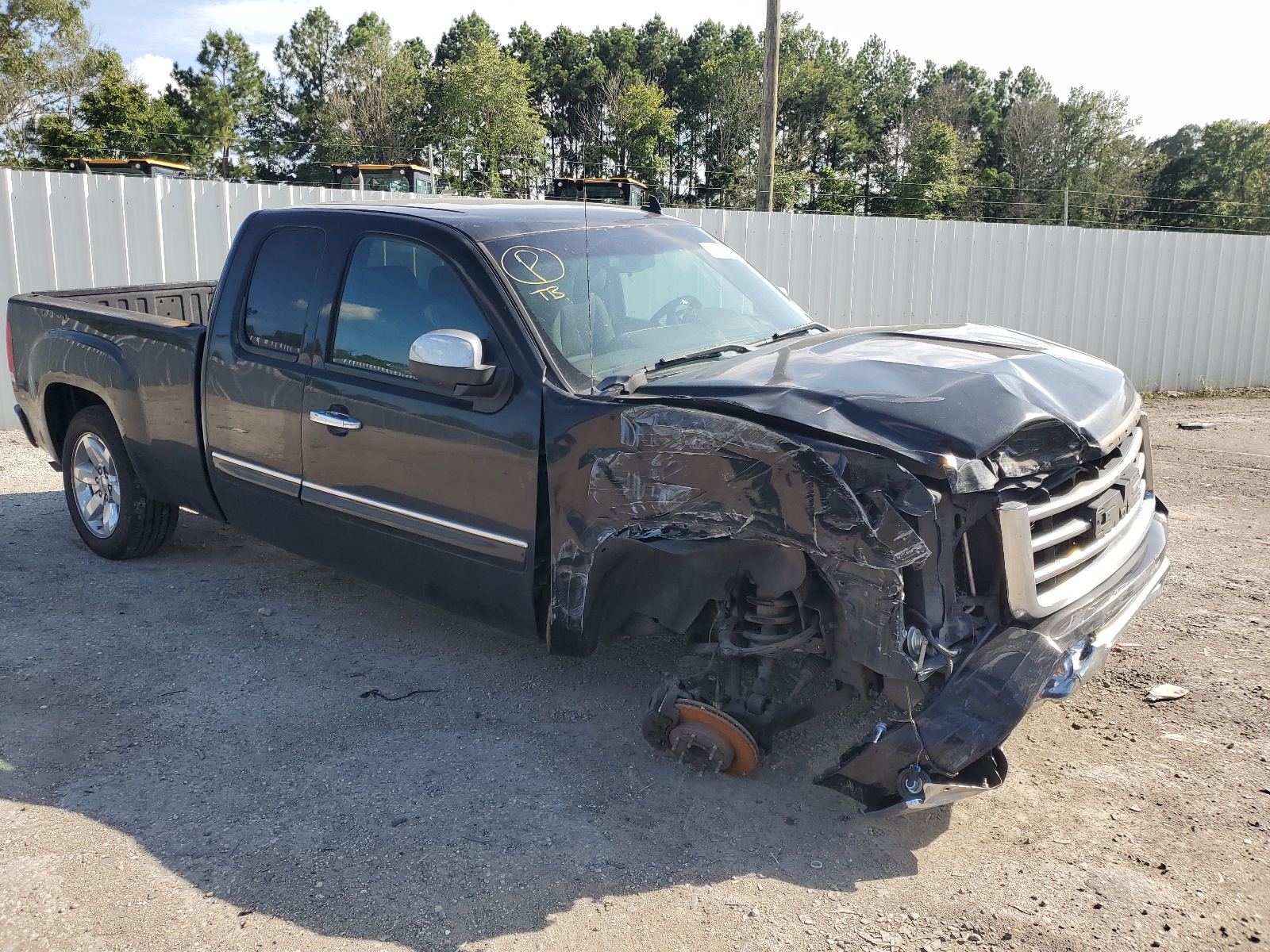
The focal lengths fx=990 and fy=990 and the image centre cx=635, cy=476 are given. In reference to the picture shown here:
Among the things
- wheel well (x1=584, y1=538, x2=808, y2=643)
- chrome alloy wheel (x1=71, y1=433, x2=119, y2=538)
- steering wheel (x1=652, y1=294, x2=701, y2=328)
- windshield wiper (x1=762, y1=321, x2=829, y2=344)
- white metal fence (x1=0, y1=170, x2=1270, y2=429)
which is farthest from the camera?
white metal fence (x1=0, y1=170, x2=1270, y2=429)

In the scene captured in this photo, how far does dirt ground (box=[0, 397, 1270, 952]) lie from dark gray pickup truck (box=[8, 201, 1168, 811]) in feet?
1.03

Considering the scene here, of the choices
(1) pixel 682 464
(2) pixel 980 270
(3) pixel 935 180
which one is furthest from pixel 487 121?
(1) pixel 682 464

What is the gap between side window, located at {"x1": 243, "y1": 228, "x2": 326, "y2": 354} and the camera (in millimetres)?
4352

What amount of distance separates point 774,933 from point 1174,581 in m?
3.86

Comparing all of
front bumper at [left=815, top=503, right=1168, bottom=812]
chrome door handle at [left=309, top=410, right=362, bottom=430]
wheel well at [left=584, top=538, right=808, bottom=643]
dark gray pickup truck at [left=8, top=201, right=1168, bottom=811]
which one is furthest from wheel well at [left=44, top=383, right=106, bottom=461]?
front bumper at [left=815, top=503, right=1168, bottom=812]

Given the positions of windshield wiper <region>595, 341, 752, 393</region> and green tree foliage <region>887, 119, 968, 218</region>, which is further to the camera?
green tree foliage <region>887, 119, 968, 218</region>

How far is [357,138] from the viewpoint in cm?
5306

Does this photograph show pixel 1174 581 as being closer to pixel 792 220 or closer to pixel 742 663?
pixel 742 663

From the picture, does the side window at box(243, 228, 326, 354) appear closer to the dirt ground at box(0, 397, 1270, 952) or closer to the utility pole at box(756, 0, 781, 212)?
the dirt ground at box(0, 397, 1270, 952)

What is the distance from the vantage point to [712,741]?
132 inches

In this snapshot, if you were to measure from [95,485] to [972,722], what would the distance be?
5083mm

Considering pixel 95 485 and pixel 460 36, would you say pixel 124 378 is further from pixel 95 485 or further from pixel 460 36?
pixel 460 36

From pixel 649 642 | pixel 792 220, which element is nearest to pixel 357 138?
pixel 792 220

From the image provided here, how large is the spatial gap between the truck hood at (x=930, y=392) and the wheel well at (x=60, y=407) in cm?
407
